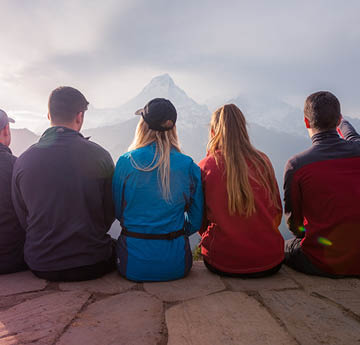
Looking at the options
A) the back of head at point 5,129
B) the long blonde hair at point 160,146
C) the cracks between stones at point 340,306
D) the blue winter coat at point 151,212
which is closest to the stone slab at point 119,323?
the blue winter coat at point 151,212

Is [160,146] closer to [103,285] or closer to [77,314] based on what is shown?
[103,285]

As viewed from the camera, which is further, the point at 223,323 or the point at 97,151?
the point at 97,151

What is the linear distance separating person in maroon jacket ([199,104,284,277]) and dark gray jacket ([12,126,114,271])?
1.20 m

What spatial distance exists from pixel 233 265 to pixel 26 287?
209cm

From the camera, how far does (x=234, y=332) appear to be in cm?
199

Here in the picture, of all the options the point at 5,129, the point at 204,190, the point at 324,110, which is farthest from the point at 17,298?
the point at 324,110

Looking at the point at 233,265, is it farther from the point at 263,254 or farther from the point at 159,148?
the point at 159,148

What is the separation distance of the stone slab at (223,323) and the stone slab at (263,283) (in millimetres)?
244

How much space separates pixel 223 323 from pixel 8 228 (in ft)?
7.97

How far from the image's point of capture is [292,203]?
3.14 m

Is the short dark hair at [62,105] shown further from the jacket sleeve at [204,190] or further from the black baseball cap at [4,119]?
the jacket sleeve at [204,190]

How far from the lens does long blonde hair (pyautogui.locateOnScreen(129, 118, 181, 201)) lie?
2.77 metres

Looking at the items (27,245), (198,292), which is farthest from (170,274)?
(27,245)

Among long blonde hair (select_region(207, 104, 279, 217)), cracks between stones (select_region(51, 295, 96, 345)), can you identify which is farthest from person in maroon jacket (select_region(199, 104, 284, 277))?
cracks between stones (select_region(51, 295, 96, 345))
